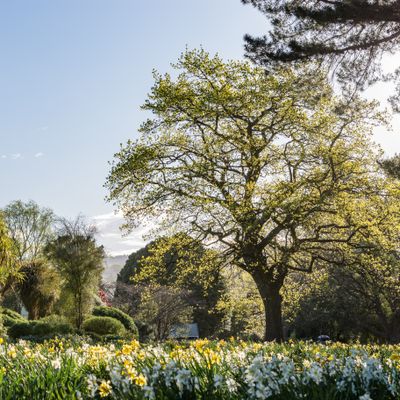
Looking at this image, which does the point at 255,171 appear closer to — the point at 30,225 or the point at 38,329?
the point at 38,329

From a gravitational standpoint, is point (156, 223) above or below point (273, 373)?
above

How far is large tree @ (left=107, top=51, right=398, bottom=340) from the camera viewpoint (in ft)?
48.8

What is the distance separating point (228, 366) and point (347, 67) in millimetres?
8104

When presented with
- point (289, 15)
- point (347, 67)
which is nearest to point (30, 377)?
point (289, 15)

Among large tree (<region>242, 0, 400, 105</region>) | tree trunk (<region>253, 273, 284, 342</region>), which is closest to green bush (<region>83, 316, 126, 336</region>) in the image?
tree trunk (<region>253, 273, 284, 342</region>)

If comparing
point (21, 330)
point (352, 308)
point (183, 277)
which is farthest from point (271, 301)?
point (352, 308)

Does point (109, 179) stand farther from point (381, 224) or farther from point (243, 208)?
point (381, 224)

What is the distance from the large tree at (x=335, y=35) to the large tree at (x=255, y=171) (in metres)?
3.78

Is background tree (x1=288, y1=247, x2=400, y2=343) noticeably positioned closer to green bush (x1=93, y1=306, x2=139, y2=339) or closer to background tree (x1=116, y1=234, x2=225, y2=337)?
background tree (x1=116, y1=234, x2=225, y2=337)

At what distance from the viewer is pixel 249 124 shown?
15.8m

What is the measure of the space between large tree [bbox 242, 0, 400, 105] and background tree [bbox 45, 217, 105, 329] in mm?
14040

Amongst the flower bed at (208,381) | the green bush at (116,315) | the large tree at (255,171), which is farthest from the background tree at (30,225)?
the flower bed at (208,381)

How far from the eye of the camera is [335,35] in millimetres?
9953

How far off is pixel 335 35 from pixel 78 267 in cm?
1548
